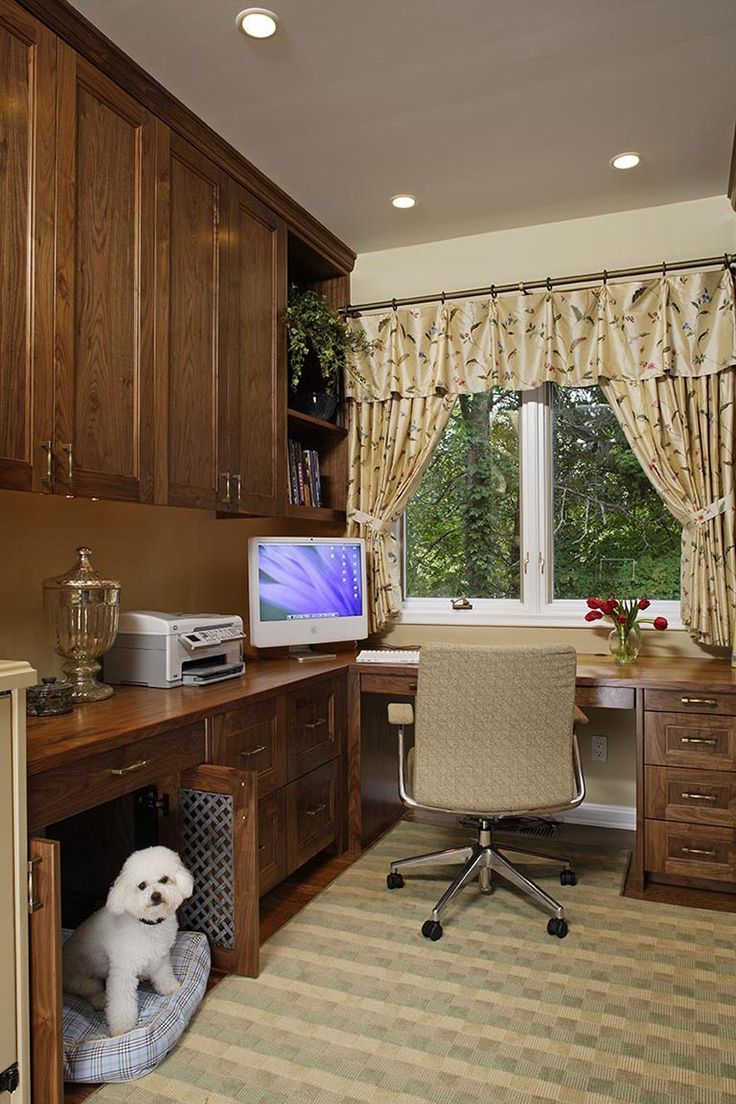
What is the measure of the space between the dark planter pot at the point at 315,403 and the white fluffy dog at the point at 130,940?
7.24 ft

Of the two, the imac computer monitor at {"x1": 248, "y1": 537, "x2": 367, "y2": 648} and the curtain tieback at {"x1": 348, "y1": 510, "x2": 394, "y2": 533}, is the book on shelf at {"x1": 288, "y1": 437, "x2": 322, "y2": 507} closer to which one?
the curtain tieback at {"x1": 348, "y1": 510, "x2": 394, "y2": 533}

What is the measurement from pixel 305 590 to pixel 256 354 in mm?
950

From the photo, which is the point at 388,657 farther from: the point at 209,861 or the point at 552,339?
the point at 552,339

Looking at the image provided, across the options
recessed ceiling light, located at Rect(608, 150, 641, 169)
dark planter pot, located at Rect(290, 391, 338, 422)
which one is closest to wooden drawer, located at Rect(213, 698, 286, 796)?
dark planter pot, located at Rect(290, 391, 338, 422)

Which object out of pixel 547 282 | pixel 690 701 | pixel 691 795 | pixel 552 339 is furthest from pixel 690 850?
pixel 547 282

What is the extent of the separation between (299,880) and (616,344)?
244 cm

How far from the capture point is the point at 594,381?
339cm

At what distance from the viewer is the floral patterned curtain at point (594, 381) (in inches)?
125

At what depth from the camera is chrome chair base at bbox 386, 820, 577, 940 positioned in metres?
2.48

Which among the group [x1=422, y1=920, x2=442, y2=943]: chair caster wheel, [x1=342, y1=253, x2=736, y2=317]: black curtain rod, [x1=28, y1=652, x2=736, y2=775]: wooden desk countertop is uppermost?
[x1=342, y1=253, x2=736, y2=317]: black curtain rod

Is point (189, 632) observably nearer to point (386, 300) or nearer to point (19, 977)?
point (19, 977)

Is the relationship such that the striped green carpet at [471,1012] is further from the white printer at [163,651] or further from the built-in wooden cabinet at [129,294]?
the built-in wooden cabinet at [129,294]

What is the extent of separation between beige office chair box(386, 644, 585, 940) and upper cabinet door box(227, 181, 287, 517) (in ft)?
3.49

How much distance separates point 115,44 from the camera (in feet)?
7.46
